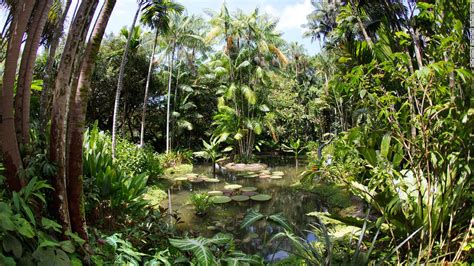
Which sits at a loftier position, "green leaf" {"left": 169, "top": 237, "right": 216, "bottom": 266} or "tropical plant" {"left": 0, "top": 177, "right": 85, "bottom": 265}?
"tropical plant" {"left": 0, "top": 177, "right": 85, "bottom": 265}

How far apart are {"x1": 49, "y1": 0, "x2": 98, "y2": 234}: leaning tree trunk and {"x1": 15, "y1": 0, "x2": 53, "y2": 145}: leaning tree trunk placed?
40 centimetres

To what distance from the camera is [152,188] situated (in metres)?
9.43

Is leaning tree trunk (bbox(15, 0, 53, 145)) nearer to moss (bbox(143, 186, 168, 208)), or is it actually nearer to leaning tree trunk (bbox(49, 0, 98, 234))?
leaning tree trunk (bbox(49, 0, 98, 234))

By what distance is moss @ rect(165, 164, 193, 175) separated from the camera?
12670 millimetres

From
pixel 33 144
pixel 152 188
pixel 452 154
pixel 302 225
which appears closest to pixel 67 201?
pixel 33 144

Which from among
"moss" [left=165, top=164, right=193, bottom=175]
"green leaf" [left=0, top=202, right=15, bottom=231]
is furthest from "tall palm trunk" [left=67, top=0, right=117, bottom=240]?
"moss" [left=165, top=164, right=193, bottom=175]

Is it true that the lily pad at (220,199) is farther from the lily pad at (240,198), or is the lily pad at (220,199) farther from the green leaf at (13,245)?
the green leaf at (13,245)

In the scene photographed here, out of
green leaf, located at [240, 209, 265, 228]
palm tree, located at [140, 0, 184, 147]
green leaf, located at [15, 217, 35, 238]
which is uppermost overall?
palm tree, located at [140, 0, 184, 147]

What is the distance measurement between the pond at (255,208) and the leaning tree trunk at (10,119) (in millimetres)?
2009

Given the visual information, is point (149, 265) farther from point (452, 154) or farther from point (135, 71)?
point (135, 71)

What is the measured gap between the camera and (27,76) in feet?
8.37

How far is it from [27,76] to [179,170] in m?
10.9

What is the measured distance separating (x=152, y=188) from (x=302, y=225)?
4.53 m

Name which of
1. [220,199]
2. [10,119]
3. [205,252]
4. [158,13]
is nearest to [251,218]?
[205,252]
